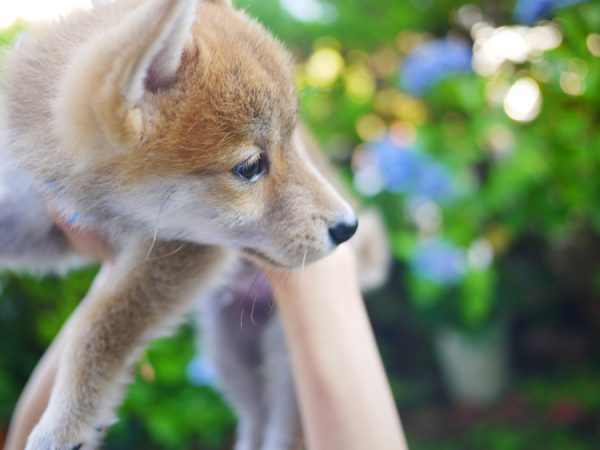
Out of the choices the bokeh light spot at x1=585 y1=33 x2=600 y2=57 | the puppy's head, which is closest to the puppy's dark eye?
the puppy's head

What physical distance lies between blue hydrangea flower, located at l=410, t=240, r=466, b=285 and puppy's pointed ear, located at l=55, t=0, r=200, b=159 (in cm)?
189

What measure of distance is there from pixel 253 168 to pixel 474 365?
106 inches

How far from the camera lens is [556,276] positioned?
360 cm

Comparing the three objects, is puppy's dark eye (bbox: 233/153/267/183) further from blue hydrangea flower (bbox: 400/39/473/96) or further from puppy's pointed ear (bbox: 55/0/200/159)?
blue hydrangea flower (bbox: 400/39/473/96)

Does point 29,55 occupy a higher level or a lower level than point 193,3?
lower

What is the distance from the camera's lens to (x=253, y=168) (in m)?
1.24

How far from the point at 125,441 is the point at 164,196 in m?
2.19

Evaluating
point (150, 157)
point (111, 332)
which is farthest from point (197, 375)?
point (150, 157)

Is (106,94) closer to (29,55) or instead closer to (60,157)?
(60,157)

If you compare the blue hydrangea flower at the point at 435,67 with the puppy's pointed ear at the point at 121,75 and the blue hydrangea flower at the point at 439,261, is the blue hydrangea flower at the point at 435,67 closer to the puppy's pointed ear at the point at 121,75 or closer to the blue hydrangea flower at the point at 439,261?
the blue hydrangea flower at the point at 439,261

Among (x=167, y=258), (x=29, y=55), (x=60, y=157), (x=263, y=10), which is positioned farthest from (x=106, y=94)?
(x=263, y=10)

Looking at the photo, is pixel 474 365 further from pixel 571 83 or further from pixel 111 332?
pixel 111 332

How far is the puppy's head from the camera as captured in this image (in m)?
1.08

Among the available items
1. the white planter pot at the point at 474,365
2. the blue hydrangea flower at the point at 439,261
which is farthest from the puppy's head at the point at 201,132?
the white planter pot at the point at 474,365
